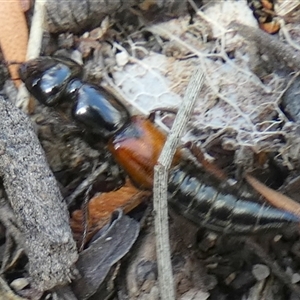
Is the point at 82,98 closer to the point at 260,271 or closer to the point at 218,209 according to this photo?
the point at 218,209

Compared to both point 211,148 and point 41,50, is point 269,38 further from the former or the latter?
point 41,50

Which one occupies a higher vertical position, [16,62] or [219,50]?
[16,62]

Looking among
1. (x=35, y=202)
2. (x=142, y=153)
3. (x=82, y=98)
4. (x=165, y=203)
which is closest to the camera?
(x=165, y=203)

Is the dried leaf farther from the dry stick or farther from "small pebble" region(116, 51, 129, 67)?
"small pebble" region(116, 51, 129, 67)

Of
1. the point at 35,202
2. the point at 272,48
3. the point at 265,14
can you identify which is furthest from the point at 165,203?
the point at 265,14

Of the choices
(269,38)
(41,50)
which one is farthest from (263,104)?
(41,50)

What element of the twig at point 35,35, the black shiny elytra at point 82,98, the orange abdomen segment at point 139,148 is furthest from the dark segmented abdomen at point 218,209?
the twig at point 35,35
